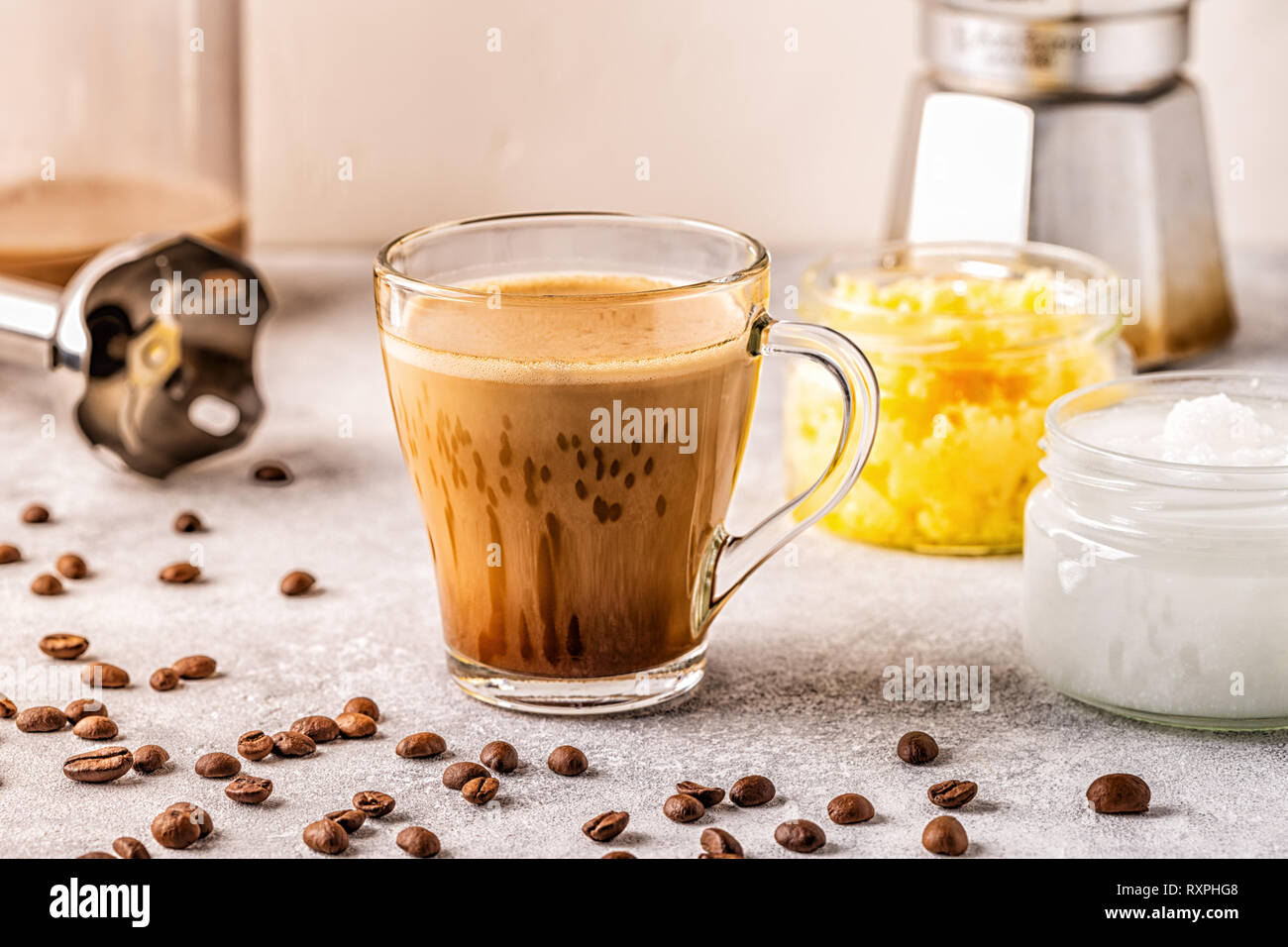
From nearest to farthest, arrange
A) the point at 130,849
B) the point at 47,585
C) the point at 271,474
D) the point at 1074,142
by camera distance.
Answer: the point at 130,849
the point at 47,585
the point at 271,474
the point at 1074,142

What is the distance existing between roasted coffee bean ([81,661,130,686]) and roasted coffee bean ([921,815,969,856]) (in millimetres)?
491

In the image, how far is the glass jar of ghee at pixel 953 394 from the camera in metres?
1.19

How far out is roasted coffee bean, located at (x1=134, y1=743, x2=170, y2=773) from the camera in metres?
0.90

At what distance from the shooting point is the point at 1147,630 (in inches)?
36.6

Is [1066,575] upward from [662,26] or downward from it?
downward

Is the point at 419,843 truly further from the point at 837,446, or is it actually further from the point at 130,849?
the point at 837,446

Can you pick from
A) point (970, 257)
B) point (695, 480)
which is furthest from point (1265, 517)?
point (970, 257)

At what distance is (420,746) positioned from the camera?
36.1 inches

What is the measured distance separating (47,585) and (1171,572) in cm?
73

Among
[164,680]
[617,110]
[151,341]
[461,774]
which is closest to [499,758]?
[461,774]

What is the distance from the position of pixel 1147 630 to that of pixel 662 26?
46.4 inches

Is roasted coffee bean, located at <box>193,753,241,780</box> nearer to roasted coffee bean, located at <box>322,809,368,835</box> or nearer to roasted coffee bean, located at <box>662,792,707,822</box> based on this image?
roasted coffee bean, located at <box>322,809,368,835</box>
